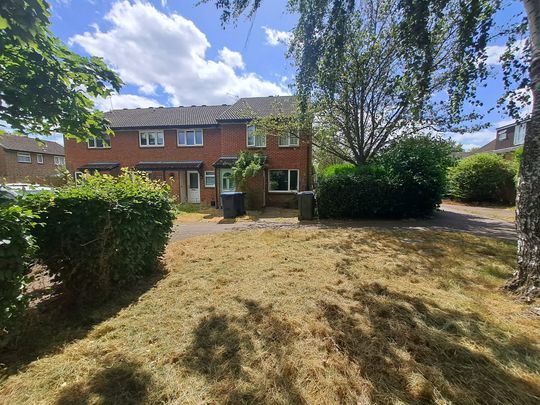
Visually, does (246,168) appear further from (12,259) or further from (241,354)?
(241,354)

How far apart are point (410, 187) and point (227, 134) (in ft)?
36.8

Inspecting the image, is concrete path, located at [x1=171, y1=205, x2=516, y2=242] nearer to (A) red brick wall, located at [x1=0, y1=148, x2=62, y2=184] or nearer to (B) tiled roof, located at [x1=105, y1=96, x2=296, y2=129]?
(B) tiled roof, located at [x1=105, y1=96, x2=296, y2=129]

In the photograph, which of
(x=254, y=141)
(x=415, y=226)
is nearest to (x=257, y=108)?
(x=254, y=141)

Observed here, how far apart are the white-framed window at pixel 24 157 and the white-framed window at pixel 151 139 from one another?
2248 centimetres

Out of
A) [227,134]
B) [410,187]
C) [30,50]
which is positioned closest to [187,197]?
[227,134]

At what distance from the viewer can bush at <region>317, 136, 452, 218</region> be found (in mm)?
9891

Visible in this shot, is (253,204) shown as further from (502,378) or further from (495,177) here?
(495,177)

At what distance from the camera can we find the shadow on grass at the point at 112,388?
6.68 feet

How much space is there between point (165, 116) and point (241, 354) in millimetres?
20379

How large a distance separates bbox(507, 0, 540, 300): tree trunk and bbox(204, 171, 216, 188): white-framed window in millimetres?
16066

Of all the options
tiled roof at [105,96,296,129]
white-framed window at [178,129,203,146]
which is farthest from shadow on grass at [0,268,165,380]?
white-framed window at [178,129,203,146]

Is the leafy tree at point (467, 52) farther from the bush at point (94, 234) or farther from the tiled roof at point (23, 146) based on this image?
the tiled roof at point (23, 146)

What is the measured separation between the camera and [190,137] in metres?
18.1

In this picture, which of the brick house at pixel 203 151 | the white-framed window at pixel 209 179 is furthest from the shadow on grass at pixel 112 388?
the white-framed window at pixel 209 179
